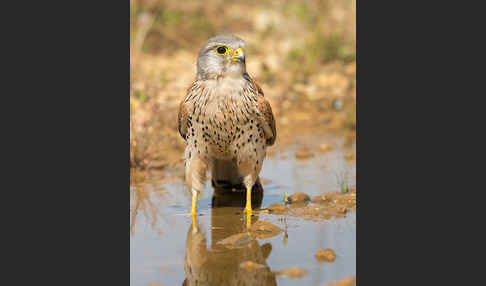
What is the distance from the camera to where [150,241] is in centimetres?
444

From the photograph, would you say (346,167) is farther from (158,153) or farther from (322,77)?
(322,77)

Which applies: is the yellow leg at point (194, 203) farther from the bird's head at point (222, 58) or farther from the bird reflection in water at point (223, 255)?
the bird's head at point (222, 58)

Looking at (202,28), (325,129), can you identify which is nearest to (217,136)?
(325,129)

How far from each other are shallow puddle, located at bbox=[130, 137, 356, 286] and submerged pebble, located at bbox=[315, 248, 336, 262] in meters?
0.03

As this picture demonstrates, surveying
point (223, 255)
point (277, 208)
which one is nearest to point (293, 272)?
point (223, 255)

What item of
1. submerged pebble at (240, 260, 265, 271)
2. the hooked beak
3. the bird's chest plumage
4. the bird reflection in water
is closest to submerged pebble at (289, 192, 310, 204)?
the bird reflection in water

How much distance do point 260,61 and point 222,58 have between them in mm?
5348

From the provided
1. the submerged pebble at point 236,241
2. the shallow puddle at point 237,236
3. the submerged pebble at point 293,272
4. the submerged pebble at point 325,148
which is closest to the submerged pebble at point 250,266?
the shallow puddle at point 237,236

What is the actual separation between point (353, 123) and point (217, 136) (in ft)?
10.8

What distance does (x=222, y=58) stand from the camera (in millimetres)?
4727

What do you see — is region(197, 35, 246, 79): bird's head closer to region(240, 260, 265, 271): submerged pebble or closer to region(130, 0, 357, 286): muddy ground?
region(130, 0, 357, 286): muddy ground

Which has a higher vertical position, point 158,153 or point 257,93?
point 257,93

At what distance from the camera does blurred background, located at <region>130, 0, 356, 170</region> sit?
700 centimetres

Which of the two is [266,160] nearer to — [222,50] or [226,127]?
[226,127]
